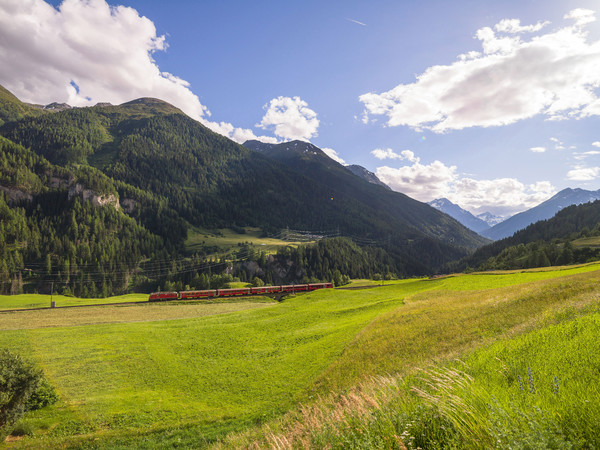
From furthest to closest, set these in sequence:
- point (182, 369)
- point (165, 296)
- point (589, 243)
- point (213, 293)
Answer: point (589, 243) < point (213, 293) < point (165, 296) < point (182, 369)

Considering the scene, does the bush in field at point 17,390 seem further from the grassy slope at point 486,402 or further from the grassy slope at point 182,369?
the grassy slope at point 486,402

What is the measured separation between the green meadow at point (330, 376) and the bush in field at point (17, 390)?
88cm

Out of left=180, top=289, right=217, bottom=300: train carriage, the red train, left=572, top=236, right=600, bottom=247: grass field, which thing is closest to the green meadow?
the red train

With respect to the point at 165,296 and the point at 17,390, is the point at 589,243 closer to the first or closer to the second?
the point at 165,296

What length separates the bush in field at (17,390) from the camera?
55.6ft

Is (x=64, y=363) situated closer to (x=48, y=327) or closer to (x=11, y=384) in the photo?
(x=11, y=384)

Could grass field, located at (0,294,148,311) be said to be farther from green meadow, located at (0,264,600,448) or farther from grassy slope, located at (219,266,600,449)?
grassy slope, located at (219,266,600,449)

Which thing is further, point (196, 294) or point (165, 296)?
point (165, 296)

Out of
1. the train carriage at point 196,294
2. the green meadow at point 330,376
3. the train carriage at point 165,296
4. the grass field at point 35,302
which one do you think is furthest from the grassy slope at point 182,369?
the grass field at point 35,302

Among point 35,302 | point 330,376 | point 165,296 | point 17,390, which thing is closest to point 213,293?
point 165,296

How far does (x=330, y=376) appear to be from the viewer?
58.7 feet

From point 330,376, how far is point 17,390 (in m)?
20.6

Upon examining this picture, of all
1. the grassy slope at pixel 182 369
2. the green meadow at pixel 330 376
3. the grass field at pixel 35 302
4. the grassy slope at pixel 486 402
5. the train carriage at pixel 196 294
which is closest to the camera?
the grassy slope at pixel 486 402

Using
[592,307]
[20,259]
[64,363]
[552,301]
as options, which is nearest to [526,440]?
[592,307]
